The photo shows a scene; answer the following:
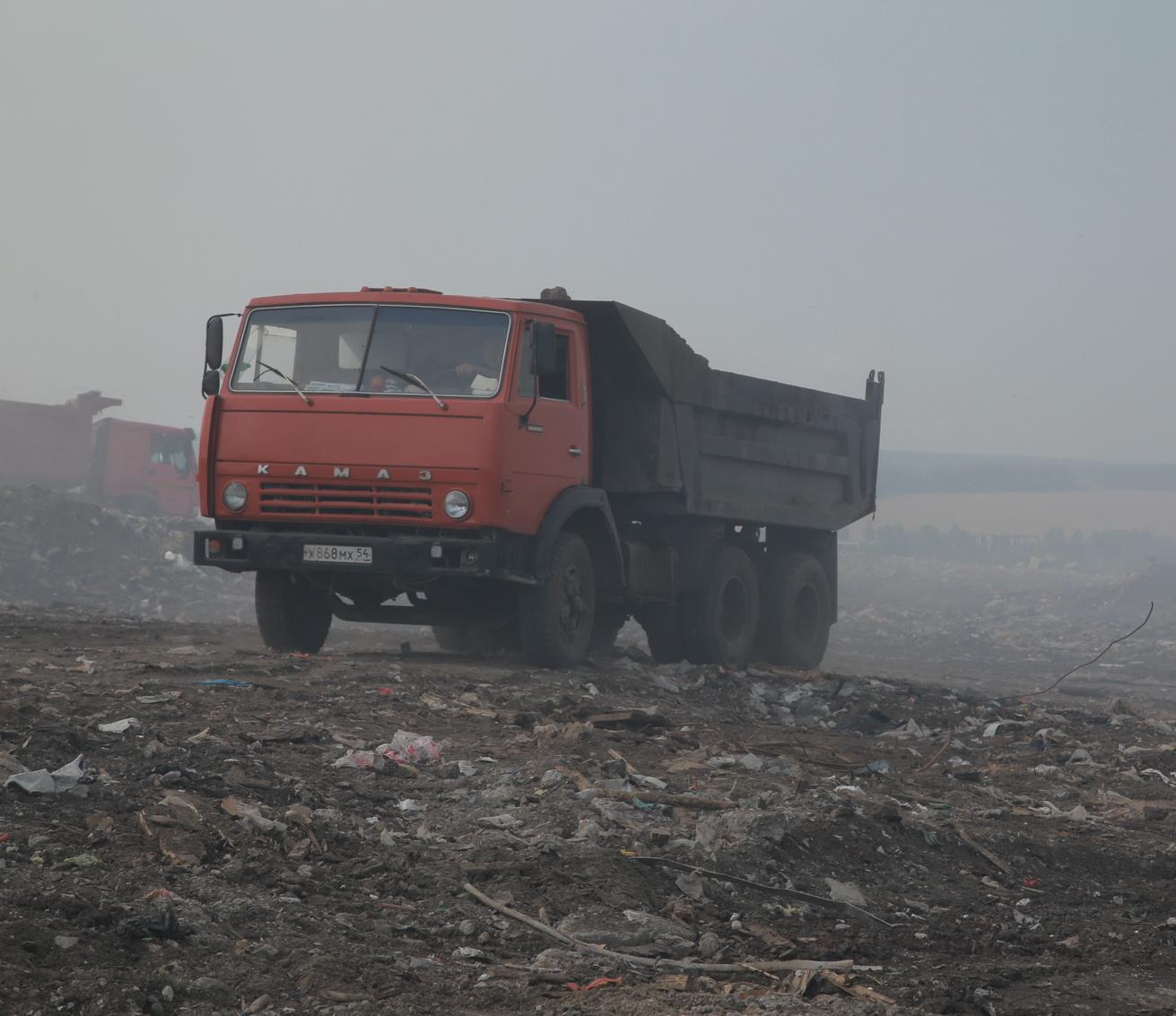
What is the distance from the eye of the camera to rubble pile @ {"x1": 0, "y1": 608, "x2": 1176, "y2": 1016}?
3.50 metres

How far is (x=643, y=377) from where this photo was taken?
10.3 m

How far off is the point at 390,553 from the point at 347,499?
0.46 metres

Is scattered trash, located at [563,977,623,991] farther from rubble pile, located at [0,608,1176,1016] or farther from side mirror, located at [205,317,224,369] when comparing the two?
side mirror, located at [205,317,224,369]

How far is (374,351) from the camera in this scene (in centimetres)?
884

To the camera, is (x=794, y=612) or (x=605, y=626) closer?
(x=605, y=626)

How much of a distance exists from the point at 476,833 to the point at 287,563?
14.0ft

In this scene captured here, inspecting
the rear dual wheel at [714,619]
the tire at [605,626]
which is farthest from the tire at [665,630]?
the tire at [605,626]

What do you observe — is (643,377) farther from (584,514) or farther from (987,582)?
(987,582)

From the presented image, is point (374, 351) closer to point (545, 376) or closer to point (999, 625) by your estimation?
point (545, 376)

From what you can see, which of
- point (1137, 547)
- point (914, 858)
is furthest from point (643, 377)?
point (1137, 547)

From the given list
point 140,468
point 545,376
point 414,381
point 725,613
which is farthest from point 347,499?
point 140,468

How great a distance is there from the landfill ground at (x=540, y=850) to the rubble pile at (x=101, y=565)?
39.8 ft

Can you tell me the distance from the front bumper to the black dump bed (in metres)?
1.94

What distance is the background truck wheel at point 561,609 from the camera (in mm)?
9305
